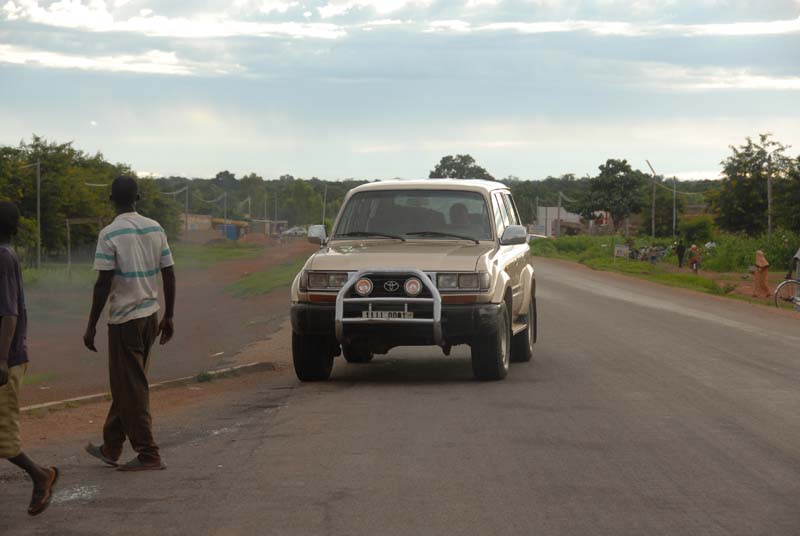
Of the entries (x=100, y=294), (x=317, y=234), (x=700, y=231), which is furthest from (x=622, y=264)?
(x=100, y=294)

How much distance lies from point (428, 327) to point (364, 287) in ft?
2.45

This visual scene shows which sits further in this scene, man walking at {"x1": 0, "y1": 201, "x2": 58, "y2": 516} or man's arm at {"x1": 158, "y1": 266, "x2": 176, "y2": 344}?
man's arm at {"x1": 158, "y1": 266, "x2": 176, "y2": 344}

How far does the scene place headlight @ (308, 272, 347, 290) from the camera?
11.9 meters

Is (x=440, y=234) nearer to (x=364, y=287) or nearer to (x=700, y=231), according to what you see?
(x=364, y=287)

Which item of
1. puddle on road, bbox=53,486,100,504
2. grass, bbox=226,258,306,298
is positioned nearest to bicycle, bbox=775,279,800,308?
grass, bbox=226,258,306,298

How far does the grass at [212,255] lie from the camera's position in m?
79.3

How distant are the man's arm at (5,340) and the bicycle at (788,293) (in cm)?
2401

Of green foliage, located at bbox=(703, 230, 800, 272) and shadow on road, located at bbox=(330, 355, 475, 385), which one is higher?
shadow on road, located at bbox=(330, 355, 475, 385)

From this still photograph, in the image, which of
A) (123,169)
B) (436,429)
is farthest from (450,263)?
(123,169)

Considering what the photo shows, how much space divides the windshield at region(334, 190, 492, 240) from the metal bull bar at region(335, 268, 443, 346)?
148 centimetres

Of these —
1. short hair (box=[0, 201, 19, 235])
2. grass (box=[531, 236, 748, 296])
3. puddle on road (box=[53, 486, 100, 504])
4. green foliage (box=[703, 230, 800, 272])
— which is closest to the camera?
short hair (box=[0, 201, 19, 235])

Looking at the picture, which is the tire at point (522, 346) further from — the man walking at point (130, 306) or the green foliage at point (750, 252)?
the green foliage at point (750, 252)

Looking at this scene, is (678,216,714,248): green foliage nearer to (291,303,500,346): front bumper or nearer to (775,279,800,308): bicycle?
(775,279,800,308): bicycle

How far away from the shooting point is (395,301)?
38.1 ft
